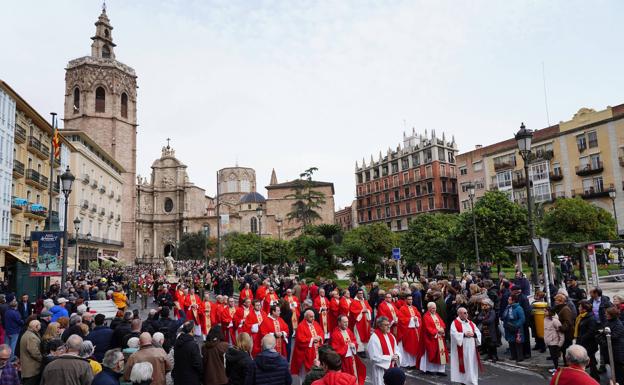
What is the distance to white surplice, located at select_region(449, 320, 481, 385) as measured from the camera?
891 cm

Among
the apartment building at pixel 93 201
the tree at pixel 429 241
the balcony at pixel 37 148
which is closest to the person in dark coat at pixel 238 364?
the tree at pixel 429 241

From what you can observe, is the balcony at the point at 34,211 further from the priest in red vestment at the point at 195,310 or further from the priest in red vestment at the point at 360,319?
the priest in red vestment at the point at 360,319

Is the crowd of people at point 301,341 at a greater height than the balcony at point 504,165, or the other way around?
the balcony at point 504,165

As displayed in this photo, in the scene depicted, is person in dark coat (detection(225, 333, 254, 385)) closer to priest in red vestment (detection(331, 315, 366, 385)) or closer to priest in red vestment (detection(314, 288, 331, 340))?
priest in red vestment (detection(331, 315, 366, 385))

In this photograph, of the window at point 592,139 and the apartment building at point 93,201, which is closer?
the window at point 592,139

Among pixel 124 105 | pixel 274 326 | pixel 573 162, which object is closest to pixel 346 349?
pixel 274 326

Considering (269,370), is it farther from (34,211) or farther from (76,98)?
(76,98)

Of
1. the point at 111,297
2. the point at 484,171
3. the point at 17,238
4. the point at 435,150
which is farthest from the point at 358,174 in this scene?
the point at 111,297

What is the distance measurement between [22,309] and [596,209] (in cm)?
3530

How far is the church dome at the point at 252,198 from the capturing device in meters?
101

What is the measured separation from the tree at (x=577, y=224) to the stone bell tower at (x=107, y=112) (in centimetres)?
5835

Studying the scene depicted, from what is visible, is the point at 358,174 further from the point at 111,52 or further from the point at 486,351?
the point at 486,351

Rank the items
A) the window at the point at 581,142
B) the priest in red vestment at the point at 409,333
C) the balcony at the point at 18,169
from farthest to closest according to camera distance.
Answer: the window at the point at 581,142 → the balcony at the point at 18,169 → the priest in red vestment at the point at 409,333

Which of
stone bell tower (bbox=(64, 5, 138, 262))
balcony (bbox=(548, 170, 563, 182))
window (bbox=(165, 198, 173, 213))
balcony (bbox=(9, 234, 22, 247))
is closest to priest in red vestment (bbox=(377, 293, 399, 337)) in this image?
balcony (bbox=(9, 234, 22, 247))
